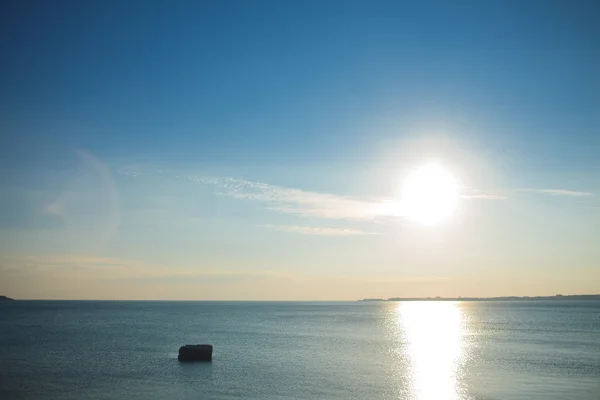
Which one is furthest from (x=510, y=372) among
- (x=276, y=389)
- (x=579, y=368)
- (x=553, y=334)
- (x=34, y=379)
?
(x=553, y=334)

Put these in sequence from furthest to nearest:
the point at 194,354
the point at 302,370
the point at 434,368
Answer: the point at 194,354
the point at 434,368
the point at 302,370

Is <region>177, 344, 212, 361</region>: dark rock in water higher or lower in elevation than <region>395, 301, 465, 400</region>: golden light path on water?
higher

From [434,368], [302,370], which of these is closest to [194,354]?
[302,370]

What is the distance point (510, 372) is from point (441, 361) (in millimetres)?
14275

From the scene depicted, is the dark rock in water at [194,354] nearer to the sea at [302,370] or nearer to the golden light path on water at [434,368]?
the sea at [302,370]

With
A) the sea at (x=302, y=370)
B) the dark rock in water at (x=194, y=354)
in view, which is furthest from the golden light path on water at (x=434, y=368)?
the dark rock in water at (x=194, y=354)

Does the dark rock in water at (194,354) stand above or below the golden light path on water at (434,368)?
above

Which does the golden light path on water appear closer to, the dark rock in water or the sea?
the sea

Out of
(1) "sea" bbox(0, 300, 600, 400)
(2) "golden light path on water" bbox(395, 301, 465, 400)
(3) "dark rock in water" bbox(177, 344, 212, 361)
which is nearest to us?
(1) "sea" bbox(0, 300, 600, 400)

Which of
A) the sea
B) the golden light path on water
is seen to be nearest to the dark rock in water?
the sea

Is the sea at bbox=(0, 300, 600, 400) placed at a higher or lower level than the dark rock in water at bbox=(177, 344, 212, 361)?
lower

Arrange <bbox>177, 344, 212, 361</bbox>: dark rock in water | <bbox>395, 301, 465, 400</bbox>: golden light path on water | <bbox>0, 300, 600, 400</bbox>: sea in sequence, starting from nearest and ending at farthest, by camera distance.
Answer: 1. <bbox>0, 300, 600, 400</bbox>: sea
2. <bbox>395, 301, 465, 400</bbox>: golden light path on water
3. <bbox>177, 344, 212, 361</bbox>: dark rock in water

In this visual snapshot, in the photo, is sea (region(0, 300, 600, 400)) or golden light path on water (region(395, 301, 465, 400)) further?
golden light path on water (region(395, 301, 465, 400))

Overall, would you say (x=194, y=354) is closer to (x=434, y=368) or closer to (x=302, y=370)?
A: (x=302, y=370)
